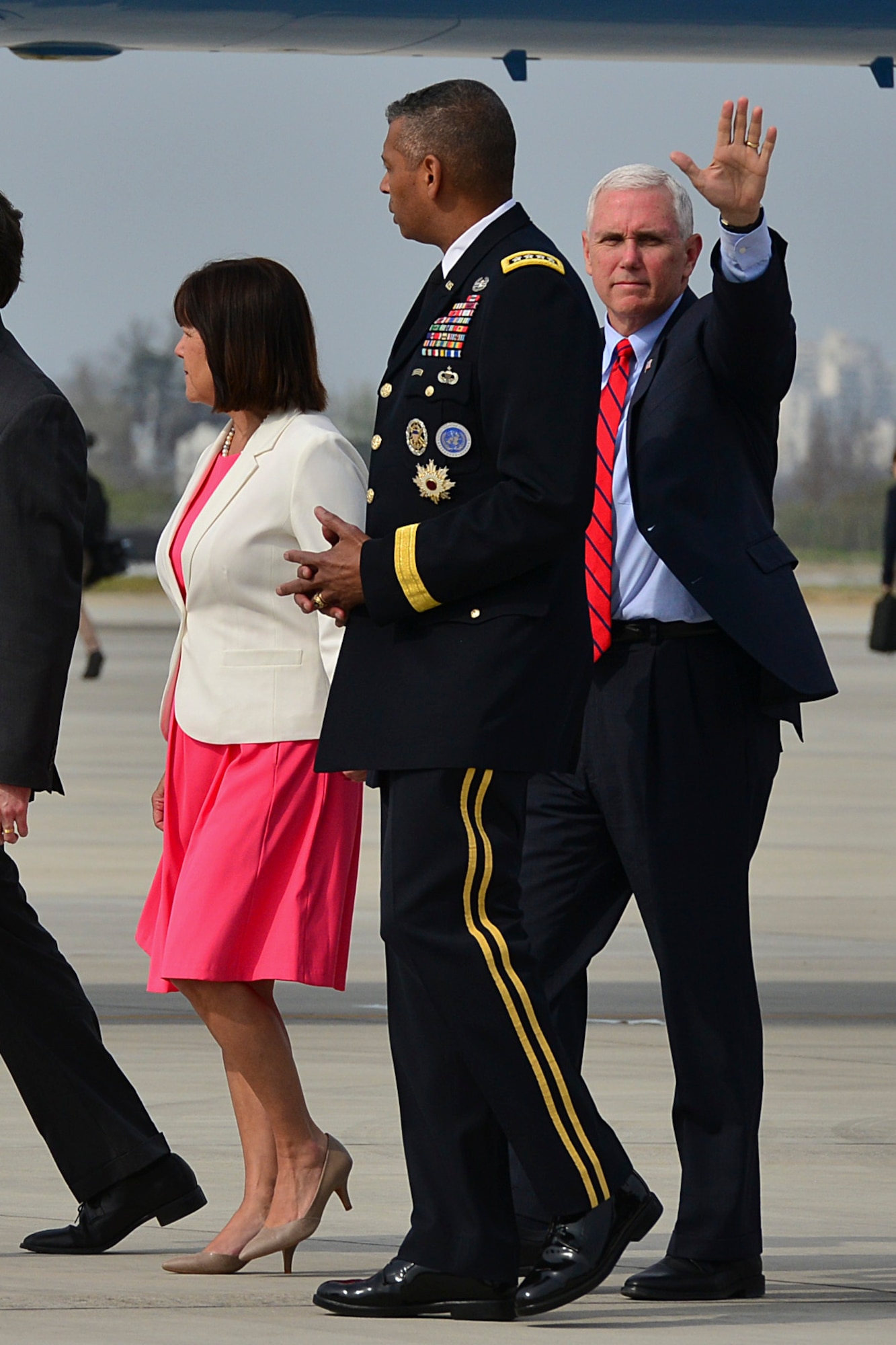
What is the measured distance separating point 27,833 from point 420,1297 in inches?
47.0

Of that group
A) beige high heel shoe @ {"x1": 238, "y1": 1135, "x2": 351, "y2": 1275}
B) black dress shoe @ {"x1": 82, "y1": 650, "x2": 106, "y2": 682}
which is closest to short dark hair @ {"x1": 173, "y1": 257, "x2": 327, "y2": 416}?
beige high heel shoe @ {"x1": 238, "y1": 1135, "x2": 351, "y2": 1275}

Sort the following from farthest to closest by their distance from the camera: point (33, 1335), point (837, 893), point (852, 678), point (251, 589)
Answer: point (852, 678) → point (837, 893) → point (251, 589) → point (33, 1335)

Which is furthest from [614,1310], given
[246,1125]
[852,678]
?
[852,678]

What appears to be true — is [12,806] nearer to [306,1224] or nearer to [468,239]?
[306,1224]

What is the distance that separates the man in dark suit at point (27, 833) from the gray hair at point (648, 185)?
1.03m

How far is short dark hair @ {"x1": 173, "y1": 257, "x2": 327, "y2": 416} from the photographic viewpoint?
4.95 m

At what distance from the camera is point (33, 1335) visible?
425 centimetres

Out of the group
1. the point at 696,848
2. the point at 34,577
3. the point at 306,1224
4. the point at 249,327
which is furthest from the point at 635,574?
the point at 306,1224

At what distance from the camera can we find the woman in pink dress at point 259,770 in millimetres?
4855

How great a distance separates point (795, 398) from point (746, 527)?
8713cm

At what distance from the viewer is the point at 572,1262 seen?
14.4 ft

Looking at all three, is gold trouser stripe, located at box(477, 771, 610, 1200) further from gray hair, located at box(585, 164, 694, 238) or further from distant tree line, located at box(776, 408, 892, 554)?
distant tree line, located at box(776, 408, 892, 554)

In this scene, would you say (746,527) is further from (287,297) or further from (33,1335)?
(33,1335)

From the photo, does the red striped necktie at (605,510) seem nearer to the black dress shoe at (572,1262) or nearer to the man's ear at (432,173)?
the man's ear at (432,173)
